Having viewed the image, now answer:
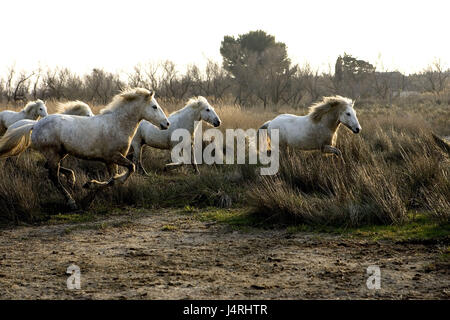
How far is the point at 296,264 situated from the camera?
5504 millimetres

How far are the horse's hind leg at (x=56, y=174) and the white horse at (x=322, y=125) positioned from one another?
15.1 ft

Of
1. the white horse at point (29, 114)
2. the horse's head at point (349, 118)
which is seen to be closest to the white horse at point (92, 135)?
the horse's head at point (349, 118)

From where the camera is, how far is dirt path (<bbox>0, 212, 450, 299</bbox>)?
183 inches

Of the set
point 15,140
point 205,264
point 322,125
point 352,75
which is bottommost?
point 205,264

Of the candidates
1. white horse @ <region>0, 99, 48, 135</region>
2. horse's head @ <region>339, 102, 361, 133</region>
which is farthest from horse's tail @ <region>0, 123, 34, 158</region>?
horse's head @ <region>339, 102, 361, 133</region>

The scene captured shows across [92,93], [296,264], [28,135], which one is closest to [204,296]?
[296,264]

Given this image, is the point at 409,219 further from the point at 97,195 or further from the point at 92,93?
the point at 92,93

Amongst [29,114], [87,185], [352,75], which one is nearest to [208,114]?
[87,185]

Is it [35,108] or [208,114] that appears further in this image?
[35,108]

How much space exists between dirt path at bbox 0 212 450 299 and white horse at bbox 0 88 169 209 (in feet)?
4.45

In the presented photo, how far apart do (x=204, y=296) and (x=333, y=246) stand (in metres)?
2.16

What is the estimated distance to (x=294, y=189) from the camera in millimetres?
8883

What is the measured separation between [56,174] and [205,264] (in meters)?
3.94

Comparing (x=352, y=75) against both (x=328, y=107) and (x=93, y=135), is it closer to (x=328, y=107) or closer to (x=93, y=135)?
(x=328, y=107)
